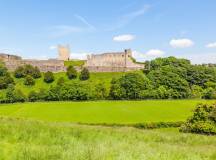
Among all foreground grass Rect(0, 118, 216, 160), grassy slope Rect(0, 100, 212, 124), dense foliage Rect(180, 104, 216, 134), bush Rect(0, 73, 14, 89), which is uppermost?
bush Rect(0, 73, 14, 89)

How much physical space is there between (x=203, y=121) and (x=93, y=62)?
81998 millimetres

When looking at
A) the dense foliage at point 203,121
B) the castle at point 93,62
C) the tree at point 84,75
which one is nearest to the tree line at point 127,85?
the tree at point 84,75

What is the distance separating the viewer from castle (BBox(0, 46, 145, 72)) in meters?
105

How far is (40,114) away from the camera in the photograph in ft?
190

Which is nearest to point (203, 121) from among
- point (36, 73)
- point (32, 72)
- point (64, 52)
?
point (36, 73)

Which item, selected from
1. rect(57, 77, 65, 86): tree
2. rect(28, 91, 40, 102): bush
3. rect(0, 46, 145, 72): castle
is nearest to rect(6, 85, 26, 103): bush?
rect(28, 91, 40, 102): bush

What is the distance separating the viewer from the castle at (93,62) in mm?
104750

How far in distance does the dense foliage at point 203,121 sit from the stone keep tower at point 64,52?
9136cm

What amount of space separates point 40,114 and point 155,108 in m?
20.4

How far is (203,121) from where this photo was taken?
3869cm

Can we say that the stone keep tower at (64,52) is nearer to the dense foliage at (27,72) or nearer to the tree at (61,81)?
the dense foliage at (27,72)

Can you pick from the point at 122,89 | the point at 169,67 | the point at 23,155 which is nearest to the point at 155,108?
the point at 122,89

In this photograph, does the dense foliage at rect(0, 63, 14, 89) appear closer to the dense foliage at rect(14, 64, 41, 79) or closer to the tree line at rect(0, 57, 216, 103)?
the tree line at rect(0, 57, 216, 103)

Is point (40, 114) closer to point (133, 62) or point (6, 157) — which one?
point (6, 157)
